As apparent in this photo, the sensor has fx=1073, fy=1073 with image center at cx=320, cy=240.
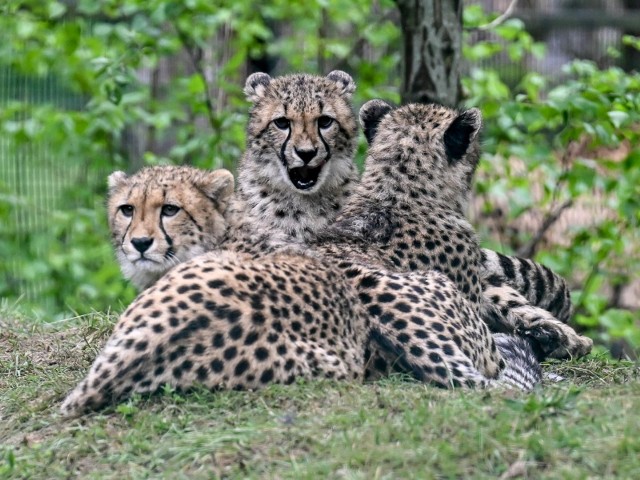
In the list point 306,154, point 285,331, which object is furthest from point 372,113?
point 285,331

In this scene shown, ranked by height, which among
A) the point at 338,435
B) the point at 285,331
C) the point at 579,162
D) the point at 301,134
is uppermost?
the point at 301,134

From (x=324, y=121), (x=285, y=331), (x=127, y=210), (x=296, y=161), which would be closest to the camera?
(x=285, y=331)

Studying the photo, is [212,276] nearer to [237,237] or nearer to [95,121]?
[237,237]

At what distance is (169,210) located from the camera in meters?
4.25

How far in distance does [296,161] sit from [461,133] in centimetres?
70

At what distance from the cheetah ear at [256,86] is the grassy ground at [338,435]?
1723 mm

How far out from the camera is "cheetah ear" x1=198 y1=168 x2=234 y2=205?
4422 millimetres

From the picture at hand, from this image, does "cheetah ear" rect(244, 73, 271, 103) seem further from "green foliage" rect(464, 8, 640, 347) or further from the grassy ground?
the grassy ground

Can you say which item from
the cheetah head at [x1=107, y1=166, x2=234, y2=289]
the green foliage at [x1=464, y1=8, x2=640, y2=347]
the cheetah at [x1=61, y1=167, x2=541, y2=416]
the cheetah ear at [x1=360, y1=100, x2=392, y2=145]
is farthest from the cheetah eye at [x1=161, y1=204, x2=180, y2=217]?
the green foliage at [x1=464, y1=8, x2=640, y2=347]

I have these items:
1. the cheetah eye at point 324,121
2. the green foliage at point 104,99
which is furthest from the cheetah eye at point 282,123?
the green foliage at point 104,99

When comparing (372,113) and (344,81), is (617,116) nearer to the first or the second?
(372,113)

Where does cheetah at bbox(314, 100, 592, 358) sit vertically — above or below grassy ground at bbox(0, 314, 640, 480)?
above

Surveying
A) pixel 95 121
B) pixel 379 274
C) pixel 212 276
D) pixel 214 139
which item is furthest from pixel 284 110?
pixel 95 121

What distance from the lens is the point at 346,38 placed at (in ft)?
26.9
